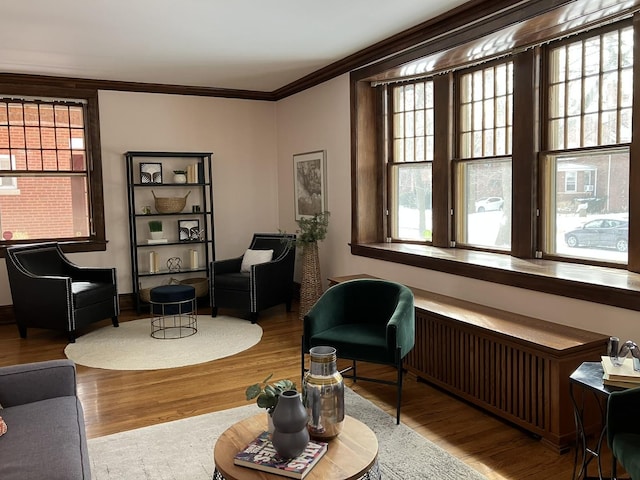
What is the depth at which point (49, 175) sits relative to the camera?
6191 millimetres

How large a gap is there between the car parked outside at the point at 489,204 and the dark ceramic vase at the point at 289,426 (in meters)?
3.01

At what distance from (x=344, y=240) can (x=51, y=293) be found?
9.62 ft

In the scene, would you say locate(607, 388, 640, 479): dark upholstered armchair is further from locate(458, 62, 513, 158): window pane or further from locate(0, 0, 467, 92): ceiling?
Result: locate(0, 0, 467, 92): ceiling

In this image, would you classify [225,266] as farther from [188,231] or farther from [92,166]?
[92,166]

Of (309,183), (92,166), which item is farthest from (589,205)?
(92,166)

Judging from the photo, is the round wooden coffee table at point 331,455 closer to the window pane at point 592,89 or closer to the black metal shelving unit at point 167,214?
the window pane at point 592,89

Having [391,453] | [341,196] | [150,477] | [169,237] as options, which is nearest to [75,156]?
[169,237]

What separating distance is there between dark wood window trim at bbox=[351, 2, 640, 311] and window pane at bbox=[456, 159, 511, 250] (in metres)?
0.12

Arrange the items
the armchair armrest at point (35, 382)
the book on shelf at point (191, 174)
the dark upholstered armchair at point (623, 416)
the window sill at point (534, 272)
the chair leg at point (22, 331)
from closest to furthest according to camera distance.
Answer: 1. the dark upholstered armchair at point (623, 416)
2. the armchair armrest at point (35, 382)
3. the window sill at point (534, 272)
4. the chair leg at point (22, 331)
5. the book on shelf at point (191, 174)

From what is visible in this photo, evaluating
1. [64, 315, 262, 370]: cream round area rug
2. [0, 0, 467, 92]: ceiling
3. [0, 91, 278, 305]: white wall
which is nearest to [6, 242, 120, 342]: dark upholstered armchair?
[64, 315, 262, 370]: cream round area rug

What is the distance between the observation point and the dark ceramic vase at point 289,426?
80.7 inches

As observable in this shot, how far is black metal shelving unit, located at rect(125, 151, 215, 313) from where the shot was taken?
6359 mm

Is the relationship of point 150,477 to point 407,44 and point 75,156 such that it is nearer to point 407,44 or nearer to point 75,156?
point 407,44

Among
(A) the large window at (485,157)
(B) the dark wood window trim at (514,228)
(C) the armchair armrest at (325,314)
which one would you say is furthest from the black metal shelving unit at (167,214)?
(A) the large window at (485,157)
